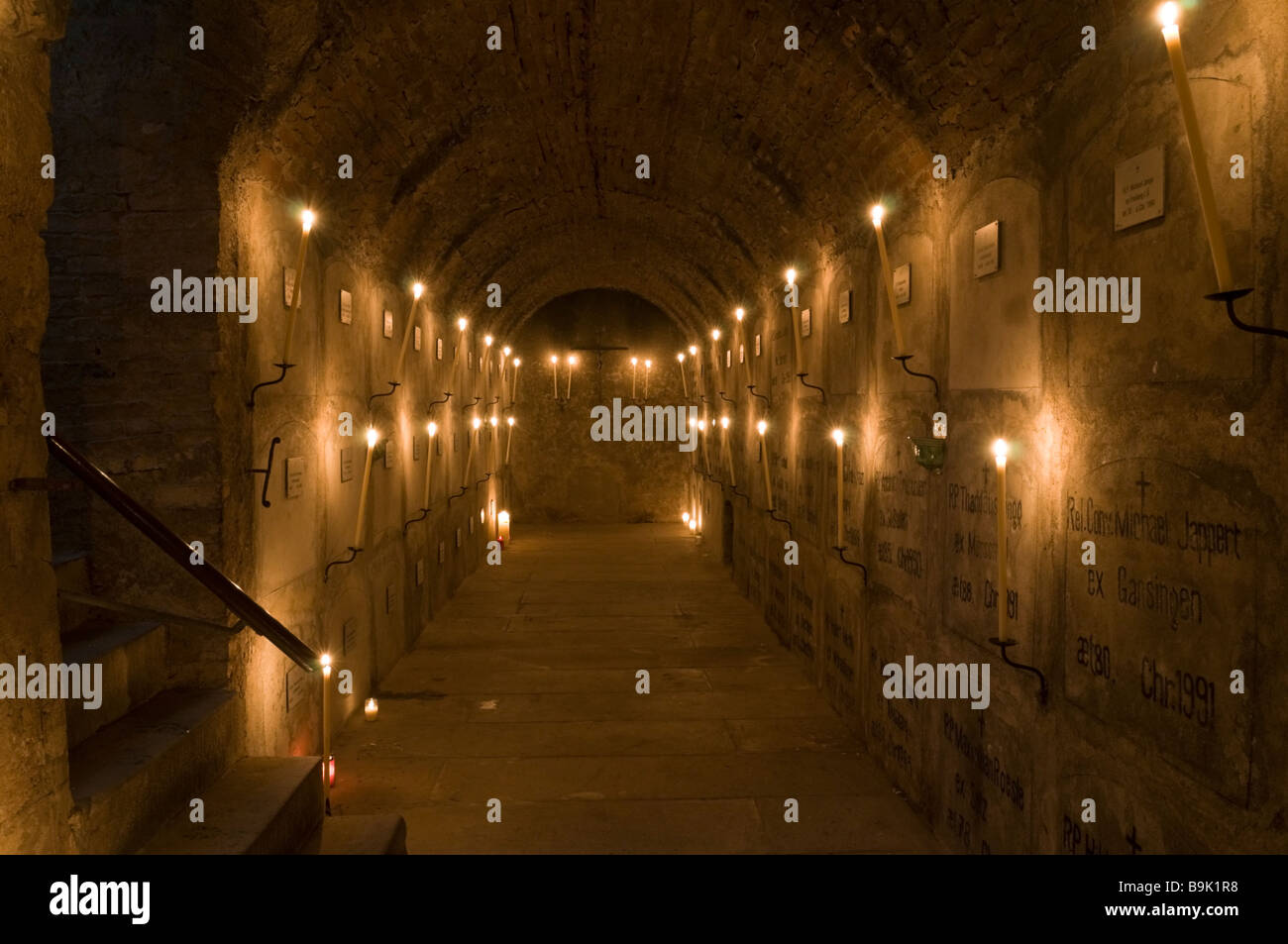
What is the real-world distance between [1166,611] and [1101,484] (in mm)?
554

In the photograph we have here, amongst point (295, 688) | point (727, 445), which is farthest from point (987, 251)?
point (727, 445)

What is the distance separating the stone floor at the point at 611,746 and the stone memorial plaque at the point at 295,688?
0.60m

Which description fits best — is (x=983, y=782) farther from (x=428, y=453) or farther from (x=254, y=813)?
(x=428, y=453)

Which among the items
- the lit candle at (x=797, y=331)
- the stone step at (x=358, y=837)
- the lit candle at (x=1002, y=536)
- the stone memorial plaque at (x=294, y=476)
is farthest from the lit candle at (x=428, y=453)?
the lit candle at (x=1002, y=536)

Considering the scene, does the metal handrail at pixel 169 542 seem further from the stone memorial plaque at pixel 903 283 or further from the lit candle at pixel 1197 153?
the stone memorial plaque at pixel 903 283

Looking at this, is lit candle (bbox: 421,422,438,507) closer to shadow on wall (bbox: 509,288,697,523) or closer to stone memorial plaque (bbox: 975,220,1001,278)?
stone memorial plaque (bbox: 975,220,1001,278)

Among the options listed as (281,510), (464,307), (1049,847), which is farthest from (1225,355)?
(464,307)

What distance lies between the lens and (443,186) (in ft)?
24.6

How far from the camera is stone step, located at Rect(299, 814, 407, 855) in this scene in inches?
144

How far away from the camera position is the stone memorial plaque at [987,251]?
400 centimetres

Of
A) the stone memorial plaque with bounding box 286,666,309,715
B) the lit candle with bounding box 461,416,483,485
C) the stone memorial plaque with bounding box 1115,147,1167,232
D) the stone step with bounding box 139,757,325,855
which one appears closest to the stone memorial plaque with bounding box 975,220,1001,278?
the stone memorial plaque with bounding box 1115,147,1167,232

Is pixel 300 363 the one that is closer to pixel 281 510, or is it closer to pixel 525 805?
pixel 281 510

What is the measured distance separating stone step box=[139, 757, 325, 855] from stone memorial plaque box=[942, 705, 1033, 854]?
3.05 metres

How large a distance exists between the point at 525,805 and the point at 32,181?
13.0ft
